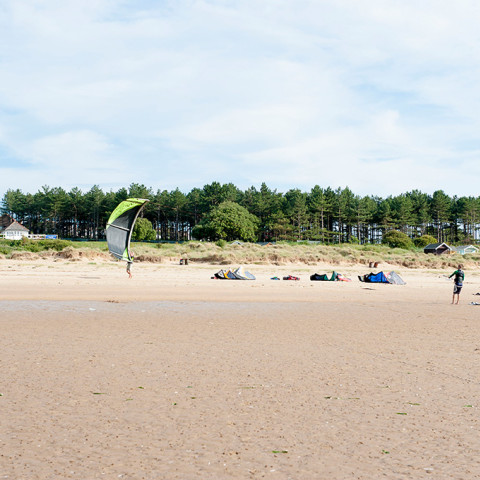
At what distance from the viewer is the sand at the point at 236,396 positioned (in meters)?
4.08

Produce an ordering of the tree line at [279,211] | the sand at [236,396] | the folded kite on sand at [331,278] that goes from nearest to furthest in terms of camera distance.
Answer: the sand at [236,396], the folded kite on sand at [331,278], the tree line at [279,211]

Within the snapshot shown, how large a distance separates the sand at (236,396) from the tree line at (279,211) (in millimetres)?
84228

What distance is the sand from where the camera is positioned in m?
4.08

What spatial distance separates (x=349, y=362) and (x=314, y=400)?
6.88 feet

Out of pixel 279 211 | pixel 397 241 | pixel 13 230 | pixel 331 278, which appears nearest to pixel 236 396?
pixel 331 278

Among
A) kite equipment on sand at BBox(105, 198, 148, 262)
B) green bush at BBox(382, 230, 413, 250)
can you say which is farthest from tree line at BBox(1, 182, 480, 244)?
kite equipment on sand at BBox(105, 198, 148, 262)

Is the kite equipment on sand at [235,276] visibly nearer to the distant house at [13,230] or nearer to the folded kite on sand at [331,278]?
the folded kite on sand at [331,278]

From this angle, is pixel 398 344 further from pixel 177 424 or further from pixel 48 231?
pixel 48 231

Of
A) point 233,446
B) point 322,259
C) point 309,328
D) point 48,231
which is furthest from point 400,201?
point 233,446

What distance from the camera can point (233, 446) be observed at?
4.41 meters

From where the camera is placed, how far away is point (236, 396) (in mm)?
5836

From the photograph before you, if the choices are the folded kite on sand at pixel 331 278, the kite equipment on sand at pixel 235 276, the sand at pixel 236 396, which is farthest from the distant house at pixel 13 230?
the sand at pixel 236 396

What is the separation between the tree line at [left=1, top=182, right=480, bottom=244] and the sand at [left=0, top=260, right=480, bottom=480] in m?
84.2

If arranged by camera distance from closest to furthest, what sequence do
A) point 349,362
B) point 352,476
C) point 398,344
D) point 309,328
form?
1. point 352,476
2. point 349,362
3. point 398,344
4. point 309,328
